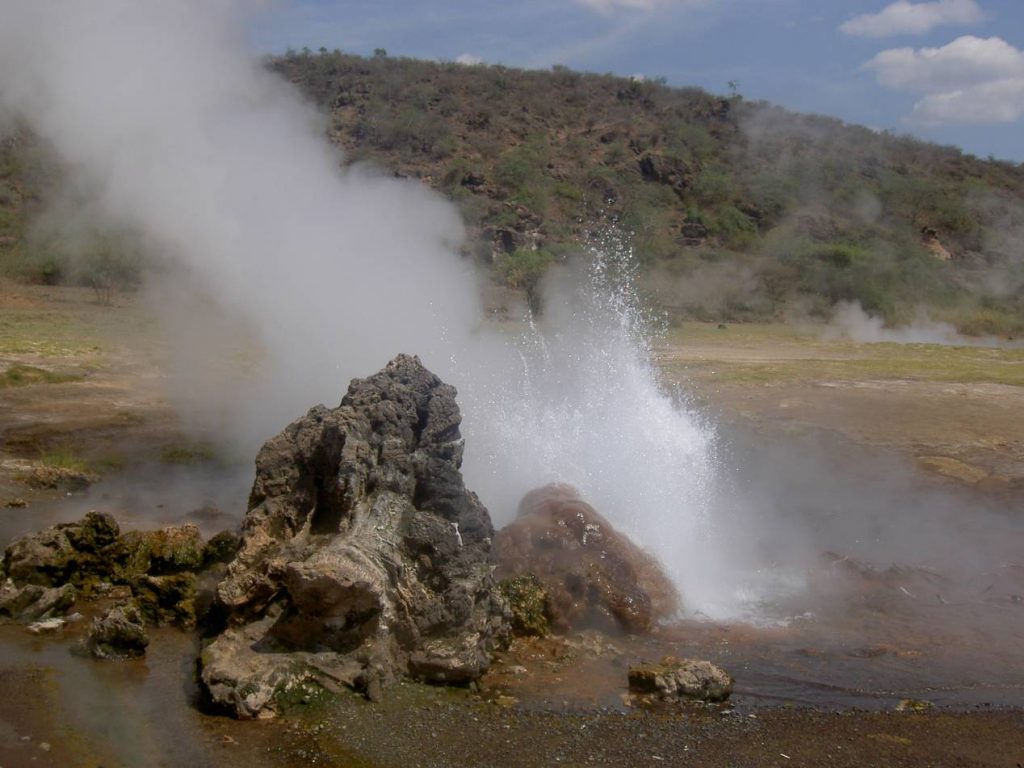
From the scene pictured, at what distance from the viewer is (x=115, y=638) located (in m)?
6.57

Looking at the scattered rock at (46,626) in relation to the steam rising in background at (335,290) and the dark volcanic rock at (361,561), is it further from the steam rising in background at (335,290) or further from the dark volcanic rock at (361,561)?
the steam rising in background at (335,290)

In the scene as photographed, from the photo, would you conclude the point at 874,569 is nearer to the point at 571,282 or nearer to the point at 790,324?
the point at 571,282

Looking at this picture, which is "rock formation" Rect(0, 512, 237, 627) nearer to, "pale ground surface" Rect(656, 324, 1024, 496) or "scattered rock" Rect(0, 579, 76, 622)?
"scattered rock" Rect(0, 579, 76, 622)

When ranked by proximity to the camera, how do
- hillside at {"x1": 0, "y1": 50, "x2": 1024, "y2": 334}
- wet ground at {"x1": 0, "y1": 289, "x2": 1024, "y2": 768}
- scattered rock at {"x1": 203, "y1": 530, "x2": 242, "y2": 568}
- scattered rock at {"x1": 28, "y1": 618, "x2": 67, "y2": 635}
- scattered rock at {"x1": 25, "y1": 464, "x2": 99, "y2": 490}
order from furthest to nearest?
hillside at {"x1": 0, "y1": 50, "x2": 1024, "y2": 334} < scattered rock at {"x1": 25, "y1": 464, "x2": 99, "y2": 490} < scattered rock at {"x1": 203, "y1": 530, "x2": 242, "y2": 568} < scattered rock at {"x1": 28, "y1": 618, "x2": 67, "y2": 635} < wet ground at {"x1": 0, "y1": 289, "x2": 1024, "y2": 768}

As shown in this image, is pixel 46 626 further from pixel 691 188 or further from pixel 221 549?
pixel 691 188

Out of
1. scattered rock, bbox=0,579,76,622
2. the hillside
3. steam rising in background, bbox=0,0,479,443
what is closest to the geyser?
steam rising in background, bbox=0,0,479,443

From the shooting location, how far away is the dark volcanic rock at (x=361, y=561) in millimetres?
6195

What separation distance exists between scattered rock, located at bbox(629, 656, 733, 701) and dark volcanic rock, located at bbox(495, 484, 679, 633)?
1122 millimetres

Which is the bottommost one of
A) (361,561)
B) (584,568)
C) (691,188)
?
(584,568)

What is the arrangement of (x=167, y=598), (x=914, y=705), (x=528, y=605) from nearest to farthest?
(x=914, y=705) → (x=167, y=598) → (x=528, y=605)

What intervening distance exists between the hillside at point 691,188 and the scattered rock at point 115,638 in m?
19.4

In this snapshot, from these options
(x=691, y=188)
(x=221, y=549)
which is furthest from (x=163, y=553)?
(x=691, y=188)

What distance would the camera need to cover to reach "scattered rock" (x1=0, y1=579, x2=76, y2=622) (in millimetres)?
7066

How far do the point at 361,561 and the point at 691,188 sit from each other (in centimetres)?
4774
